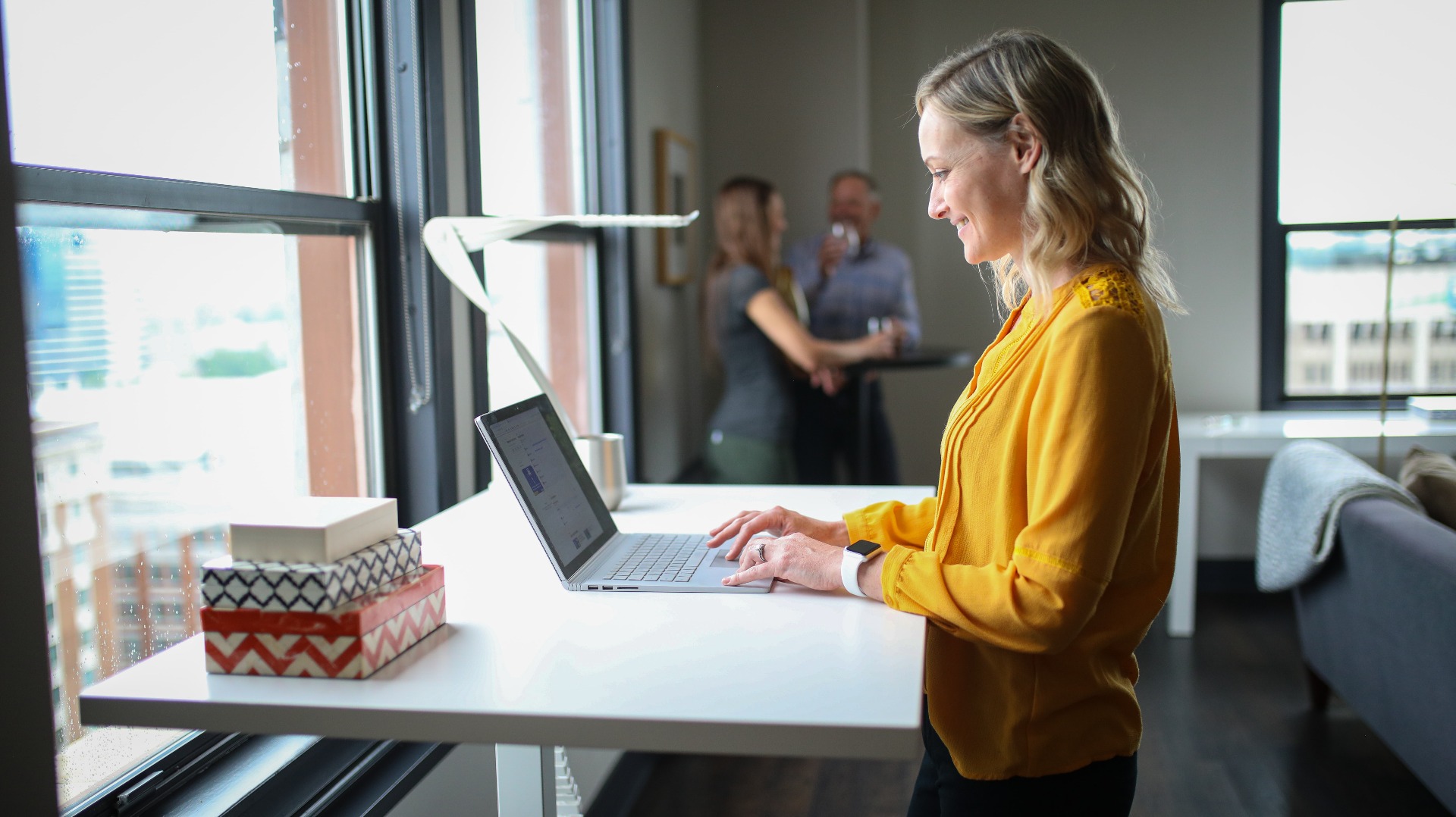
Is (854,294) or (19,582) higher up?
(854,294)

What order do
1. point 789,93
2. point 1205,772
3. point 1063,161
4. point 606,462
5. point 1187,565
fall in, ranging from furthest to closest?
1. point 789,93
2. point 1187,565
3. point 1205,772
4. point 606,462
5. point 1063,161

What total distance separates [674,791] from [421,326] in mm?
1439

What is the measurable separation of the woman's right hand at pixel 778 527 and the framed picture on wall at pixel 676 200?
2345mm

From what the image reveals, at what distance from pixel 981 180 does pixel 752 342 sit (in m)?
2.09

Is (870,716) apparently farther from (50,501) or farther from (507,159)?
(507,159)

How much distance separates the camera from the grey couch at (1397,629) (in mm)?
2148

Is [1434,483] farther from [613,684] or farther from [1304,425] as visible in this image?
[613,684]

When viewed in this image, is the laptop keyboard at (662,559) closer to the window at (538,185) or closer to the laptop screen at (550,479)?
the laptop screen at (550,479)

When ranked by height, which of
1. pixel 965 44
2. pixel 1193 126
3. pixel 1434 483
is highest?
pixel 965 44

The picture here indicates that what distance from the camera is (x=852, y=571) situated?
130 cm

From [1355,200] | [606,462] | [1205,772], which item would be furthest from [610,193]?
[1355,200]

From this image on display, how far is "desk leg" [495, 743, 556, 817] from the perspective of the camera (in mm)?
1515

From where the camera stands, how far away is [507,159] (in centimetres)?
266

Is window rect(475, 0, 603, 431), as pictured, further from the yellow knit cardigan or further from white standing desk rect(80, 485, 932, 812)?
the yellow knit cardigan
